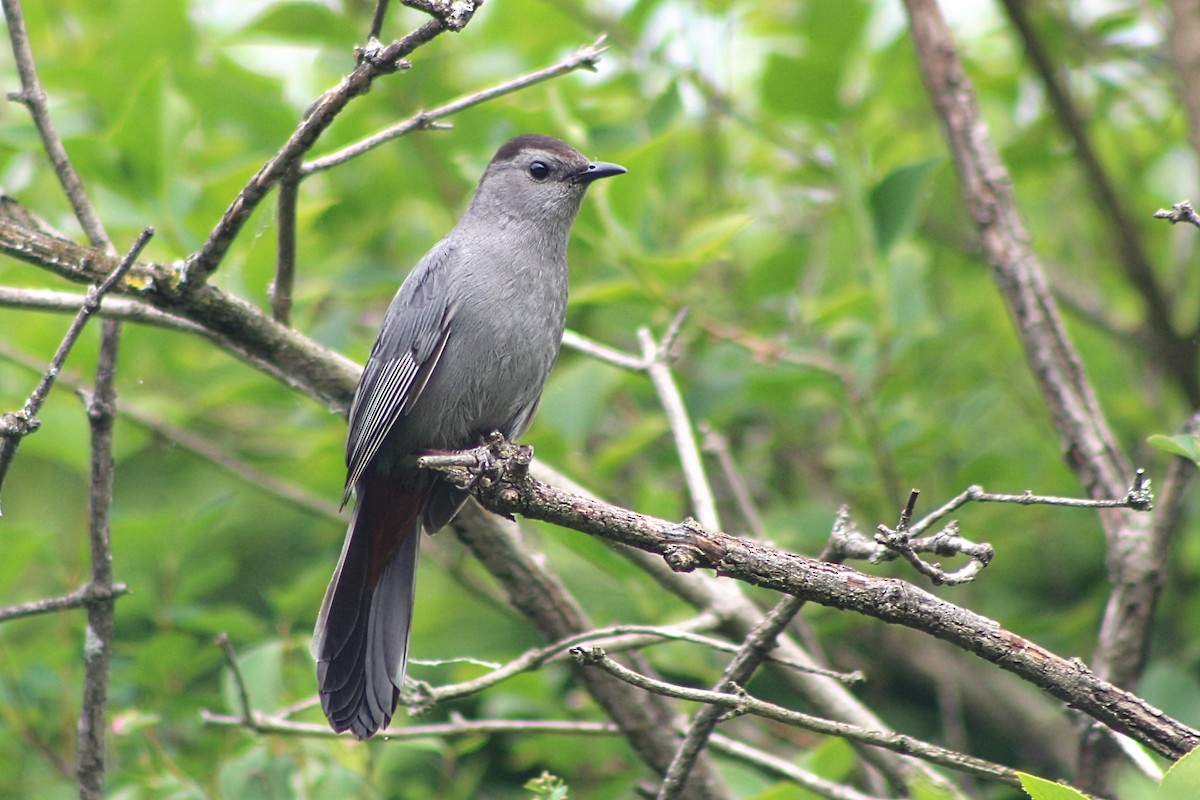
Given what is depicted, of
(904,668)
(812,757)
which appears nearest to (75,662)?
(812,757)

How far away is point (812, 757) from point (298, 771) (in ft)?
4.75

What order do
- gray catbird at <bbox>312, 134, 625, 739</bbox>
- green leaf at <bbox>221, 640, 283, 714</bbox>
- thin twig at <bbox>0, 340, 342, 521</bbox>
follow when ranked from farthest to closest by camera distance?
thin twig at <bbox>0, 340, 342, 521</bbox> < gray catbird at <bbox>312, 134, 625, 739</bbox> < green leaf at <bbox>221, 640, 283, 714</bbox>

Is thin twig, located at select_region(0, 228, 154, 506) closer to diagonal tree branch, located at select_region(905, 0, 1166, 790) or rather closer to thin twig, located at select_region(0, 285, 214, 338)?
thin twig, located at select_region(0, 285, 214, 338)

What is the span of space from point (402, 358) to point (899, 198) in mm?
1657

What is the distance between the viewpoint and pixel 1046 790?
5.82ft

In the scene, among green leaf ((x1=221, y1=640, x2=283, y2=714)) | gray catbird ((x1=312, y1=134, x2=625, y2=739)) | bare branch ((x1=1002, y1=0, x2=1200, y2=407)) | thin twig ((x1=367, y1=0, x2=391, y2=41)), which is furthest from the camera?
bare branch ((x1=1002, y1=0, x2=1200, y2=407))

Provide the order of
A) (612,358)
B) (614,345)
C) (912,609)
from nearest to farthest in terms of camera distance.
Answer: (912,609) < (612,358) < (614,345)

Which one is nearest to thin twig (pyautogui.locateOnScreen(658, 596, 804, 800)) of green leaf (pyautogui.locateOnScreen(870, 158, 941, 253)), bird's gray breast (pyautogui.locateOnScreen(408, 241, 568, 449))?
bird's gray breast (pyautogui.locateOnScreen(408, 241, 568, 449))

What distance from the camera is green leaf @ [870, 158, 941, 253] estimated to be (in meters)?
3.95

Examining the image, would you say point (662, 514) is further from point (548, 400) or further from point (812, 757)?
point (812, 757)

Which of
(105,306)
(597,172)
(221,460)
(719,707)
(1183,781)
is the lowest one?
(1183,781)

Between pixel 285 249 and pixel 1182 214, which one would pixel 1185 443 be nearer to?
pixel 1182 214

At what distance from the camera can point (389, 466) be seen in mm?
3900

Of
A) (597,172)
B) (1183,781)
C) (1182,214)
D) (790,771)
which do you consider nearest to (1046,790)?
(1183,781)
